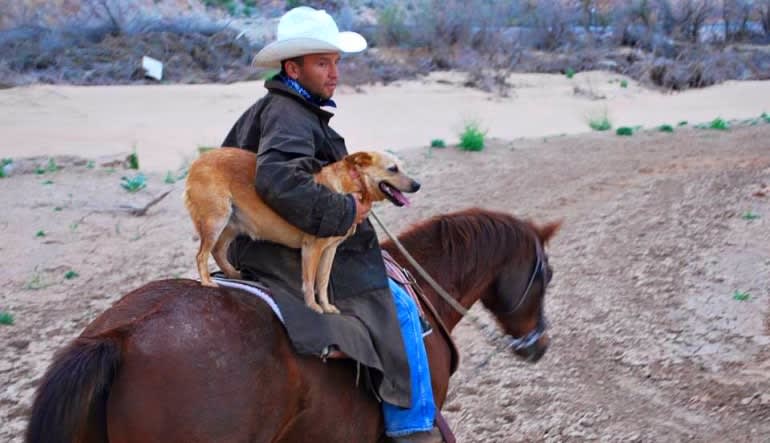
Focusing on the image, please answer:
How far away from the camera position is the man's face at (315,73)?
3.73 metres

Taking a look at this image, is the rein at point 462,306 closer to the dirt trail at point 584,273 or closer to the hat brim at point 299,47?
the hat brim at point 299,47

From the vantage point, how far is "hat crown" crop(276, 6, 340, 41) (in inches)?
146

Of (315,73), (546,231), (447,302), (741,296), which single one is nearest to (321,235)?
(315,73)

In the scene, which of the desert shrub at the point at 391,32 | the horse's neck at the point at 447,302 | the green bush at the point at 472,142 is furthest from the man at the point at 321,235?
the desert shrub at the point at 391,32

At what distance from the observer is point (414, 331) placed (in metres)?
3.98

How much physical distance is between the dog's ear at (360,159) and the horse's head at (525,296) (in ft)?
3.94

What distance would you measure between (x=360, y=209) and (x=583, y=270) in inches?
203

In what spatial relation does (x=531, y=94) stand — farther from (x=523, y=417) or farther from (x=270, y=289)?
(x=270, y=289)

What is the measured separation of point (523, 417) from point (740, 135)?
9.43 m

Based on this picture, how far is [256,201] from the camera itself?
363cm

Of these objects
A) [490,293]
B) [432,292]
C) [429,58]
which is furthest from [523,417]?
[429,58]

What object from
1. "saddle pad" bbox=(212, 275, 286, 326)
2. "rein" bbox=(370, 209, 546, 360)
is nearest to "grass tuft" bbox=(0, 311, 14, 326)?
"rein" bbox=(370, 209, 546, 360)

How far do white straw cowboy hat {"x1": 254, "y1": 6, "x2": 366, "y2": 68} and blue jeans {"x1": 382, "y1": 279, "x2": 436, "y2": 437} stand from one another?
42.0 inches

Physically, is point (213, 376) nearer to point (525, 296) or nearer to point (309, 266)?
point (309, 266)
